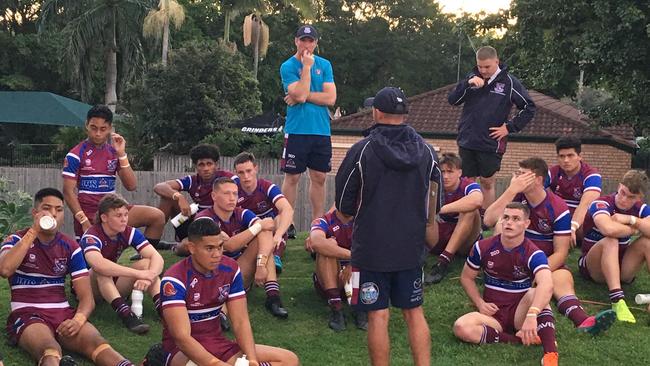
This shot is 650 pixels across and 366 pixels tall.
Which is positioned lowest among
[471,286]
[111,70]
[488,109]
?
[471,286]

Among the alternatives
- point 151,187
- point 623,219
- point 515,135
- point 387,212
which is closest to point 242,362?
point 387,212

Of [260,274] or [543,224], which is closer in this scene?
[260,274]

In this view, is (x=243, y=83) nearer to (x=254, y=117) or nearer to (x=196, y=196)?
(x=254, y=117)

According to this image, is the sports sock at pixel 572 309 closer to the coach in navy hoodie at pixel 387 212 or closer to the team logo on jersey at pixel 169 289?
the coach in navy hoodie at pixel 387 212

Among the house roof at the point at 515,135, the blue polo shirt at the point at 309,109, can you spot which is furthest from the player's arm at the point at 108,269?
the house roof at the point at 515,135

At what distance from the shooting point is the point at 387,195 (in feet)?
17.4

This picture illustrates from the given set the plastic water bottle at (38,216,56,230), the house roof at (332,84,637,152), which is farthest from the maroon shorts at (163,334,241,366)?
the house roof at (332,84,637,152)

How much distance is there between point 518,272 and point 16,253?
14.3 ft

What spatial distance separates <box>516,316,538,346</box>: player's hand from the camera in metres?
6.27

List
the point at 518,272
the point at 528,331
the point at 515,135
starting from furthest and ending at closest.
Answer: the point at 515,135 → the point at 518,272 → the point at 528,331

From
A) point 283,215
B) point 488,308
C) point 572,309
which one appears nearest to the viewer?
point 488,308

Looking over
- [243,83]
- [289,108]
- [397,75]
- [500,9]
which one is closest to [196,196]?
[289,108]

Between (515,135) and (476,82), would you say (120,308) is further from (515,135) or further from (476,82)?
(515,135)

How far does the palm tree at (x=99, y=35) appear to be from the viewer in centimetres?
3288
